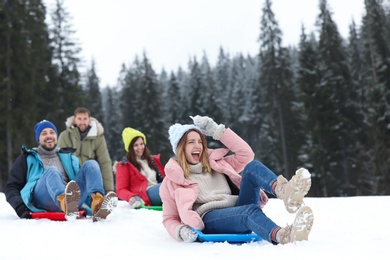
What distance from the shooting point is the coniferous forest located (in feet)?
75.7

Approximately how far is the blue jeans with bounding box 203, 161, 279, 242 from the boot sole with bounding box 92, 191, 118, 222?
4.91ft

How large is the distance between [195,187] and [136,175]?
384cm

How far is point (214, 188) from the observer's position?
4.38 meters

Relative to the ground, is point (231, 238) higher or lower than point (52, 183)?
lower

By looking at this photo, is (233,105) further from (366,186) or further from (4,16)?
(4,16)

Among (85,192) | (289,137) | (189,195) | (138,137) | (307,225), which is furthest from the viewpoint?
(289,137)

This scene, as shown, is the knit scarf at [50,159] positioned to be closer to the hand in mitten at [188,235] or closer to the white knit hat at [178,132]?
the white knit hat at [178,132]

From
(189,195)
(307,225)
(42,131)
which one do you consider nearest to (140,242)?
(189,195)

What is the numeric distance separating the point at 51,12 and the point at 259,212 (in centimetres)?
3169

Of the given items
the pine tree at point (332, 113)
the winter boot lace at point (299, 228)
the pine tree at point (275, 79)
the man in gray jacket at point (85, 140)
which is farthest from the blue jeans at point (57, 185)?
the pine tree at point (275, 79)

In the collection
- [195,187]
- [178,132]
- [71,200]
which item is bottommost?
[71,200]

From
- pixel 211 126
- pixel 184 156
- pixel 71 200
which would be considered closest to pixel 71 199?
pixel 71 200

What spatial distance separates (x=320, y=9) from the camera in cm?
3344

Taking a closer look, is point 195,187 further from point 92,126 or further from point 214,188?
point 92,126
